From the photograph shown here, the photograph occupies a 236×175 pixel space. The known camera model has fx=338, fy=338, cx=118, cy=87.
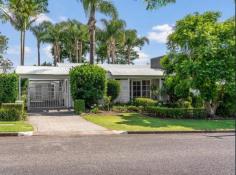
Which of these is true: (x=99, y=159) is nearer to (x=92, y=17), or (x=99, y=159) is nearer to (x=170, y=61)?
(x=170, y=61)

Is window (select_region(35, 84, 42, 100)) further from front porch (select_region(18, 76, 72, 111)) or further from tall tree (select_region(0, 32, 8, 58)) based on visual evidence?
tall tree (select_region(0, 32, 8, 58))

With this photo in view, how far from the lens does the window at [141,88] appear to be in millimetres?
28344

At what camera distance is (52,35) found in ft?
171

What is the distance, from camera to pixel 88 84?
22.1m

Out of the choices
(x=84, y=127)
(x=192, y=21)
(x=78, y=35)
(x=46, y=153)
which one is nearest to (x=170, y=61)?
(x=192, y=21)

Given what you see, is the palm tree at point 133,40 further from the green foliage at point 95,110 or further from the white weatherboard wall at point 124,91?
the green foliage at point 95,110

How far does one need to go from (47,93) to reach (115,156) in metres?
20.5

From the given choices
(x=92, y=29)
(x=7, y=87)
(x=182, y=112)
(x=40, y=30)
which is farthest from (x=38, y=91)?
(x=40, y=30)

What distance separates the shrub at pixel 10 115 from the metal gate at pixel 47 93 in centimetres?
892

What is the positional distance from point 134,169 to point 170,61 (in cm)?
1744

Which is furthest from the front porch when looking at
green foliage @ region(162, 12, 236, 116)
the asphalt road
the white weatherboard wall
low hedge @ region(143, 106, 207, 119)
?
the asphalt road

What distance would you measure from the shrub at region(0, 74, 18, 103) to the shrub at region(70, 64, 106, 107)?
12.5 feet

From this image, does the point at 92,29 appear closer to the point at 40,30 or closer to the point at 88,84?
the point at 88,84

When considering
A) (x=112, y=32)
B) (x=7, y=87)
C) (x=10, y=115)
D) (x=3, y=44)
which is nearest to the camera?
(x=10, y=115)
